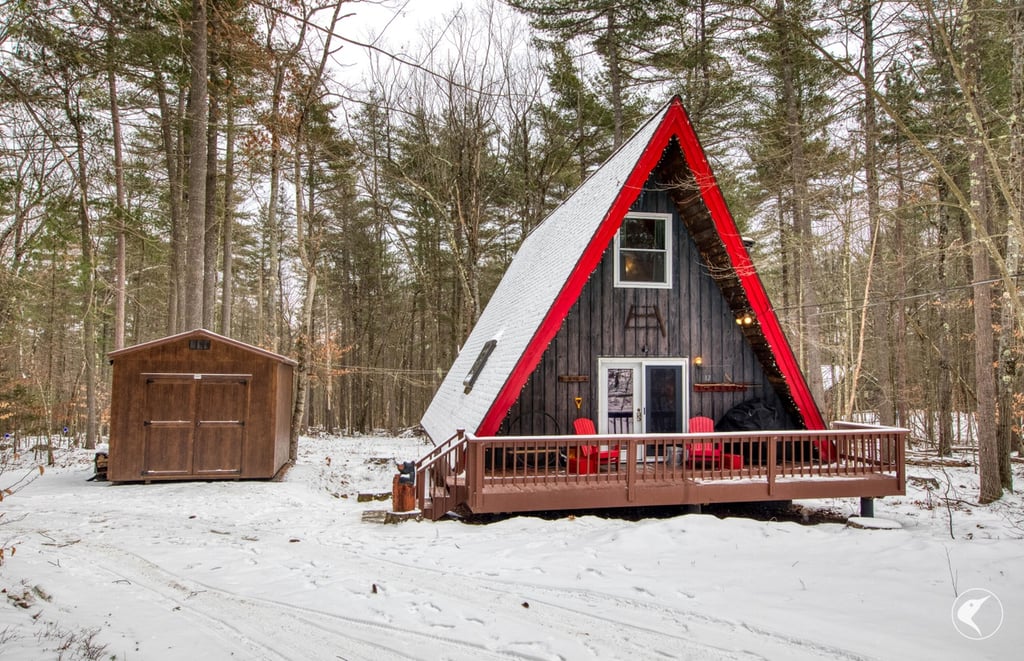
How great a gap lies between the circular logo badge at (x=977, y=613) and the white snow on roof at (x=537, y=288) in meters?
5.09

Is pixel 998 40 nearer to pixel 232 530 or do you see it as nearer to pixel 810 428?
pixel 810 428

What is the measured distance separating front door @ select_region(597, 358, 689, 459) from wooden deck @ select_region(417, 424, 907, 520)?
0.93 metres

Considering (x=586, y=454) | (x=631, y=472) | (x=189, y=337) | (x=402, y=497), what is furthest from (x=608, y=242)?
(x=189, y=337)

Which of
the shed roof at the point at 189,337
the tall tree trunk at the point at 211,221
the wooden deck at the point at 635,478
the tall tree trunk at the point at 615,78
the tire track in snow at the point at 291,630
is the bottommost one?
the tire track in snow at the point at 291,630

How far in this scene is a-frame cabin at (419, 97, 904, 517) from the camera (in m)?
7.88

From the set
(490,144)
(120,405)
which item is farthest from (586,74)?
(120,405)

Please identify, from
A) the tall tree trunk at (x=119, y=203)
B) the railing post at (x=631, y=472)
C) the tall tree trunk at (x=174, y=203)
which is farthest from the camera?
the tall tree trunk at (x=174, y=203)

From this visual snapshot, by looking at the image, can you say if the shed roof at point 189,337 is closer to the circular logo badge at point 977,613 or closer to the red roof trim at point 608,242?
the red roof trim at point 608,242

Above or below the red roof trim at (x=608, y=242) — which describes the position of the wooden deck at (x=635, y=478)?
below

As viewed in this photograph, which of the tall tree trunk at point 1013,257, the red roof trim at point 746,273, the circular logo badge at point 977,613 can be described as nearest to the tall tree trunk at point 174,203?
the red roof trim at point 746,273

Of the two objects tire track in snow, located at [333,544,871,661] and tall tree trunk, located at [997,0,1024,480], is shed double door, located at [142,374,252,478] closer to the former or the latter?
tire track in snow, located at [333,544,871,661]

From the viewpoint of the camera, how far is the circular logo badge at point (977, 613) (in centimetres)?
351

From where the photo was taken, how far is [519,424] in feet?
27.9

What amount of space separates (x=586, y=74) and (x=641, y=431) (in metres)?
13.5
